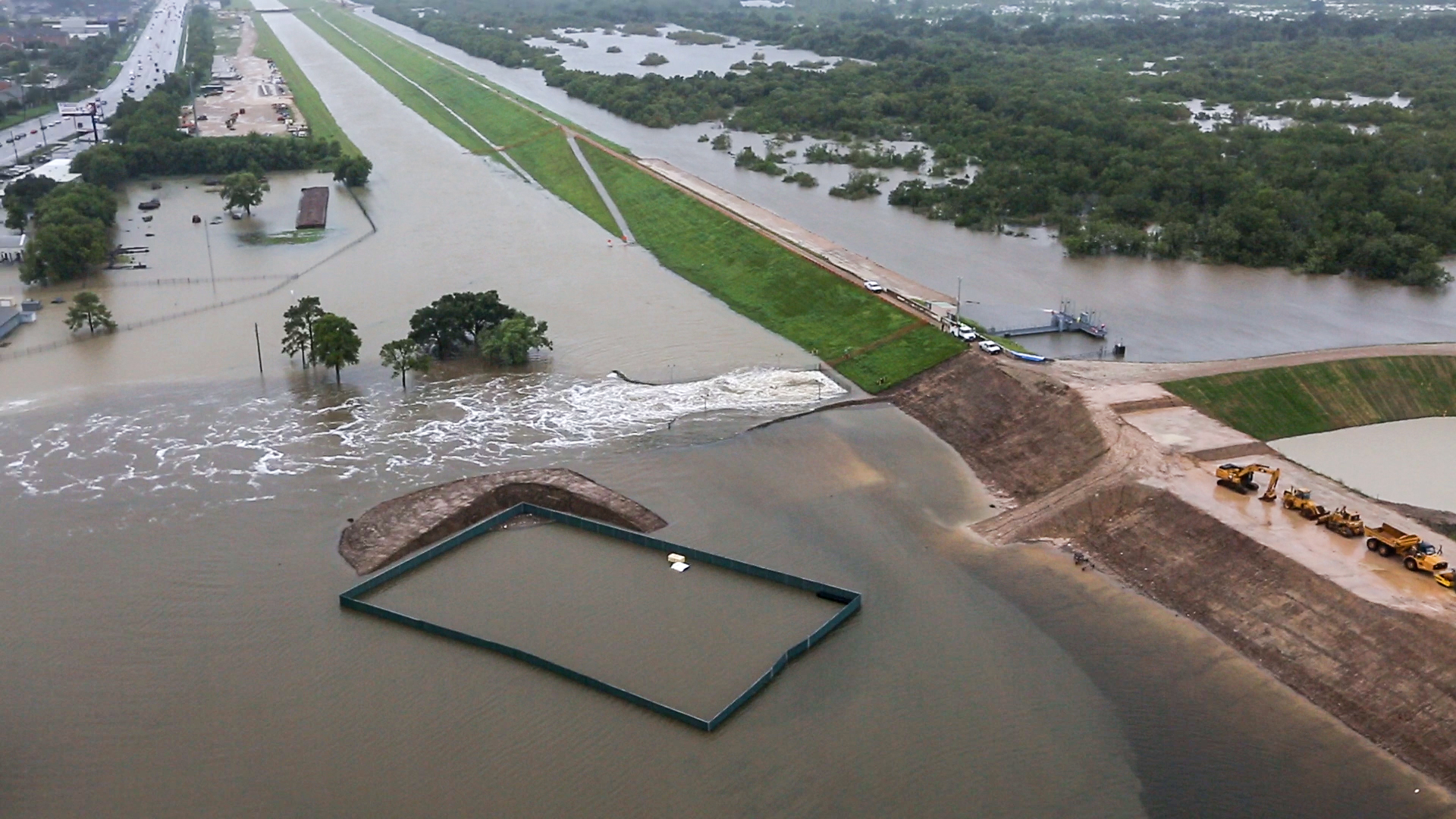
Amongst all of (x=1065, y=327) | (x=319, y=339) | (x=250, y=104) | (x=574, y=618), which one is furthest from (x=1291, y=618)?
(x=250, y=104)

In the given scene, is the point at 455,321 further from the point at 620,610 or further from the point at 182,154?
the point at 182,154

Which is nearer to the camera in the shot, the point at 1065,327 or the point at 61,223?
the point at 1065,327

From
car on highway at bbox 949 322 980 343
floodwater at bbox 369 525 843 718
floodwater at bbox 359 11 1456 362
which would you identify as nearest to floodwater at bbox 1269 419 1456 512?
floodwater at bbox 359 11 1456 362

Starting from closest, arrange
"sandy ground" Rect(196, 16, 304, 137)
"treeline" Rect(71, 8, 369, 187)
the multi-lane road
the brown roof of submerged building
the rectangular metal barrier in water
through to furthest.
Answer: the rectangular metal barrier in water < the brown roof of submerged building < "treeline" Rect(71, 8, 369, 187) < the multi-lane road < "sandy ground" Rect(196, 16, 304, 137)

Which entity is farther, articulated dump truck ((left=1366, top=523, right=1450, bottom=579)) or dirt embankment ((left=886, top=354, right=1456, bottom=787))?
articulated dump truck ((left=1366, top=523, right=1450, bottom=579))

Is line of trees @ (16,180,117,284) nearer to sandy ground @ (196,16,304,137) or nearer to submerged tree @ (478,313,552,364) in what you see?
sandy ground @ (196,16,304,137)

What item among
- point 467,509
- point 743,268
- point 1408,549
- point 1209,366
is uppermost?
point 1209,366

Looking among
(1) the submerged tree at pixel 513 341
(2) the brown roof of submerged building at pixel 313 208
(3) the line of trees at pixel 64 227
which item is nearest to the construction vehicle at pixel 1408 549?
(1) the submerged tree at pixel 513 341
